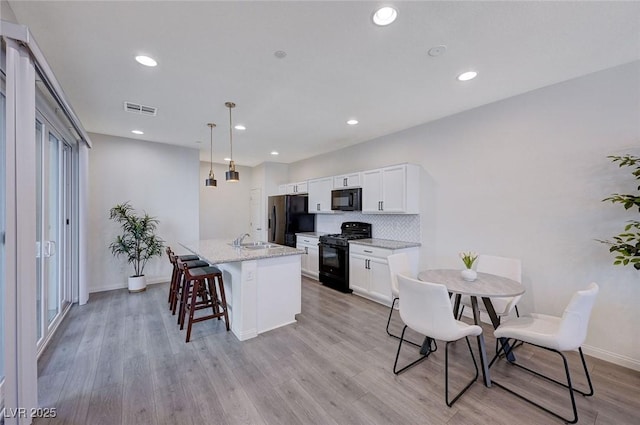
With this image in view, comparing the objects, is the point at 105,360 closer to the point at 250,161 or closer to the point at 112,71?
the point at 112,71

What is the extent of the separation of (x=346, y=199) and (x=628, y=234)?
345 centimetres

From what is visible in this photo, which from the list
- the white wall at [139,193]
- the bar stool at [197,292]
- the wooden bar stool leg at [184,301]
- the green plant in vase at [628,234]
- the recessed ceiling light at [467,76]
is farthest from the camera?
the white wall at [139,193]

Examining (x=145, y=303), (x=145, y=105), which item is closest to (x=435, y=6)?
(x=145, y=105)

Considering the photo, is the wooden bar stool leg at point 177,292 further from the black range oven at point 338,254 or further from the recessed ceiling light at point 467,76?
the recessed ceiling light at point 467,76

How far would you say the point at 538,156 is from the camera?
2.88 meters

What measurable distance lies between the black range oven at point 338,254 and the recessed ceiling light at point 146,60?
3.48 m

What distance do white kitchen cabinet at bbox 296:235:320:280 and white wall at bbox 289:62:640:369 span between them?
2306mm

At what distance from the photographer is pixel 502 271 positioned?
288 centimetres

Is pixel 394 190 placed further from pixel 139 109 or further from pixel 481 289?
pixel 139 109

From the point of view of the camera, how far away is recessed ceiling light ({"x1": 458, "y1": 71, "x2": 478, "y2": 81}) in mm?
2537

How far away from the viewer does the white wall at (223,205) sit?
721cm

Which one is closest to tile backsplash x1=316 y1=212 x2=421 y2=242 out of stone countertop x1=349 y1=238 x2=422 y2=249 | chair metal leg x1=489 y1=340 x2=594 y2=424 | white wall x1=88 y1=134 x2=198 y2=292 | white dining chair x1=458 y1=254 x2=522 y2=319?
stone countertop x1=349 y1=238 x2=422 y2=249

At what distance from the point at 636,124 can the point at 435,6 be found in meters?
2.28

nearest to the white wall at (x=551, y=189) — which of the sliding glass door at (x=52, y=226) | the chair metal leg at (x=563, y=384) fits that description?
the chair metal leg at (x=563, y=384)
